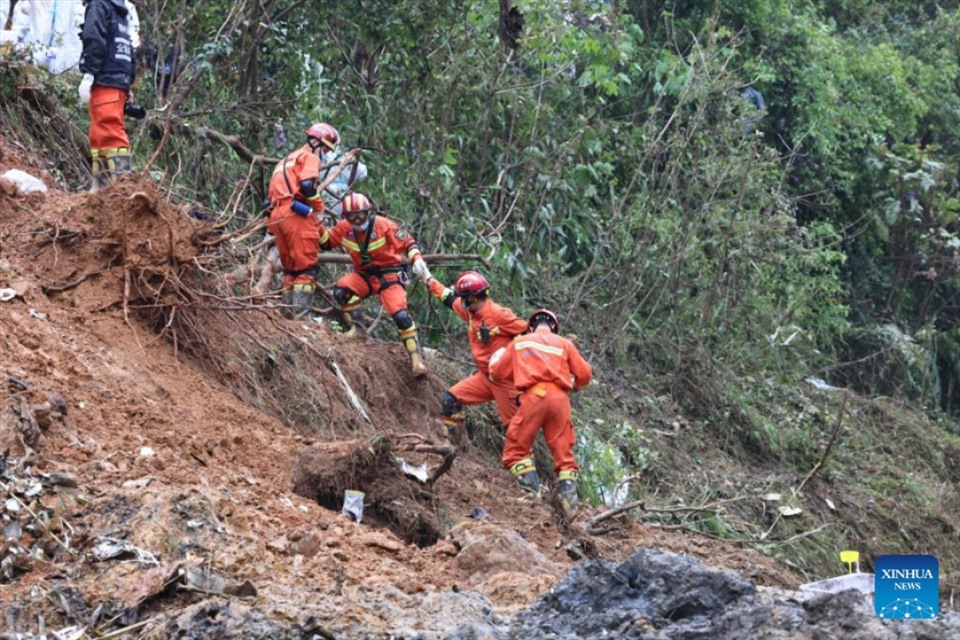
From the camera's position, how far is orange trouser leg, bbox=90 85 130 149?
33.2 feet

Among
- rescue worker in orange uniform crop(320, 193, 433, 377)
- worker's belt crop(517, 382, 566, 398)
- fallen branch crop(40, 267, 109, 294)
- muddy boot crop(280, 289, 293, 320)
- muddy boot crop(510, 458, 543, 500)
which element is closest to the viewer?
fallen branch crop(40, 267, 109, 294)

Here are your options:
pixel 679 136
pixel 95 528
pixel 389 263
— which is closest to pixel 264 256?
pixel 389 263

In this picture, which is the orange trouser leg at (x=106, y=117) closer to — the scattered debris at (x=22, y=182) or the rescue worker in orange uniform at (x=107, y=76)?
the rescue worker in orange uniform at (x=107, y=76)

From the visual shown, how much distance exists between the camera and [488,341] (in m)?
11.3

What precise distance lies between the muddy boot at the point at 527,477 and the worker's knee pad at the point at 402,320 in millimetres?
1507

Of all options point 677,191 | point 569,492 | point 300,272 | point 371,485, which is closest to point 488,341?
point 569,492

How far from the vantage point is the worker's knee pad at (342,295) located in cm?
1173

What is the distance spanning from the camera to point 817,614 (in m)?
5.32

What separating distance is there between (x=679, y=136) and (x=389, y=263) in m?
6.03

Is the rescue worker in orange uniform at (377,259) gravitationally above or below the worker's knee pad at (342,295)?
above

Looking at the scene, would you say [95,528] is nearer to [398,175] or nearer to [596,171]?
[398,175]

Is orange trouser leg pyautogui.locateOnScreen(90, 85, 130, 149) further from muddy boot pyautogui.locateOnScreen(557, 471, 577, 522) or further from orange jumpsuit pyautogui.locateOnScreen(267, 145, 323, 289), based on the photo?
muddy boot pyautogui.locateOnScreen(557, 471, 577, 522)

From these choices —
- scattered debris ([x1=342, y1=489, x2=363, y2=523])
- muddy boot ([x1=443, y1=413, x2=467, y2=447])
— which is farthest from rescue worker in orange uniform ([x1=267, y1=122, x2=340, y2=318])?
scattered debris ([x1=342, y1=489, x2=363, y2=523])

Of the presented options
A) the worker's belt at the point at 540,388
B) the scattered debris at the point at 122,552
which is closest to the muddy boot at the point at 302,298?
the worker's belt at the point at 540,388
